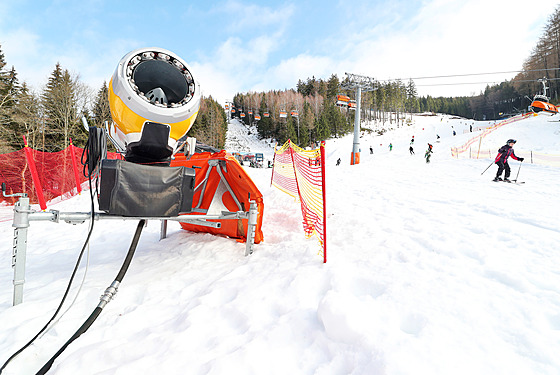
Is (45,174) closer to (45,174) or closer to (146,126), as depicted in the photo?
(45,174)

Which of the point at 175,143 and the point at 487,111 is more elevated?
the point at 487,111

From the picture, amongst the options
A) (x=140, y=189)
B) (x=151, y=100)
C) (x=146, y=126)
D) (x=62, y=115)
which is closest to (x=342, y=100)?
(x=62, y=115)

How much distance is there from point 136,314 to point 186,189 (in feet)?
4.11

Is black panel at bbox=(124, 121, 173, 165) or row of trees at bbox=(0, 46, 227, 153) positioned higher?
row of trees at bbox=(0, 46, 227, 153)

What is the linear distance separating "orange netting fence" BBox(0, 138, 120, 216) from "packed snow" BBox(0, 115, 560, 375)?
766 centimetres

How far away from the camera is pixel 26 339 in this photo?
6.31ft

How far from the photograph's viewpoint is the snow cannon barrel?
219 cm

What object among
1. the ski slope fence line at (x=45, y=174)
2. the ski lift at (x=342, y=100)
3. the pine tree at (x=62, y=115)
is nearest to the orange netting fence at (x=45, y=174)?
the ski slope fence line at (x=45, y=174)

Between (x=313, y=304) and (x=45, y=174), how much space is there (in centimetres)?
1312

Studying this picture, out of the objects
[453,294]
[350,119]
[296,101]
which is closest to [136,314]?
[453,294]

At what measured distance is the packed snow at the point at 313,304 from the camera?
161 centimetres

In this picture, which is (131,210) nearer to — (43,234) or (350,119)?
(43,234)

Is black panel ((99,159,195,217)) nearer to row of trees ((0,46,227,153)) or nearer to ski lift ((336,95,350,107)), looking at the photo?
row of trees ((0,46,227,153))

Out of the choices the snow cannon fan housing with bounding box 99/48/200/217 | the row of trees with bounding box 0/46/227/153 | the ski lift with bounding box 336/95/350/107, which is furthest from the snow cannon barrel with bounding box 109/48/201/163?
the ski lift with bounding box 336/95/350/107
